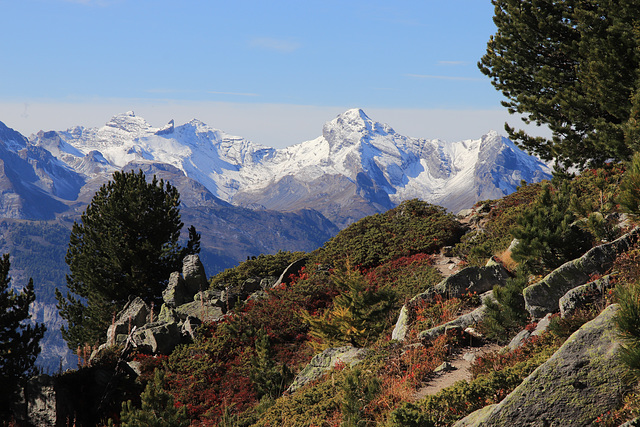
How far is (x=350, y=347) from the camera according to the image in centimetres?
1417

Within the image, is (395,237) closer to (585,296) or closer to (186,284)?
(186,284)

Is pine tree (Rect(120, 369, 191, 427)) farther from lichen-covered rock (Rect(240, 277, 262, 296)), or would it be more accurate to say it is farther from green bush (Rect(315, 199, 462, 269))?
lichen-covered rock (Rect(240, 277, 262, 296))

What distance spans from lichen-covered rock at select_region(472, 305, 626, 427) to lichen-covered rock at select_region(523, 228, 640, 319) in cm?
493

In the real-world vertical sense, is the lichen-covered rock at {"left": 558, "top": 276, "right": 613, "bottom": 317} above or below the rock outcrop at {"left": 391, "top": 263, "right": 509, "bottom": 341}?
above

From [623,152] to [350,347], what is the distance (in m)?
9.84

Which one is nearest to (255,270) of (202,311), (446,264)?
(202,311)

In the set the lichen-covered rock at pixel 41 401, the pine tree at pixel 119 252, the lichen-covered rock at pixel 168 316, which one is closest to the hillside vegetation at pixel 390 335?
the lichen-covered rock at pixel 41 401

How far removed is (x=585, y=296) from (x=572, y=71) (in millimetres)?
10459

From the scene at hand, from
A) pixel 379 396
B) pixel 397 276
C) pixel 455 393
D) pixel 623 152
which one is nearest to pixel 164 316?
pixel 397 276

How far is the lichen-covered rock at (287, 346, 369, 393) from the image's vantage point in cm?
1320

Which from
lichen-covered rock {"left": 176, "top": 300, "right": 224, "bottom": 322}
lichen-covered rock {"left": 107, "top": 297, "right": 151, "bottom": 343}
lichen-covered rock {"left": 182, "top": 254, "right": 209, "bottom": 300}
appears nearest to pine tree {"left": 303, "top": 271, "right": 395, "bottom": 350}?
lichen-covered rock {"left": 176, "top": 300, "right": 224, "bottom": 322}

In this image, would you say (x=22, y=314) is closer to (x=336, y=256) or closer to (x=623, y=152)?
(x=336, y=256)

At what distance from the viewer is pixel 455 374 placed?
432 inches

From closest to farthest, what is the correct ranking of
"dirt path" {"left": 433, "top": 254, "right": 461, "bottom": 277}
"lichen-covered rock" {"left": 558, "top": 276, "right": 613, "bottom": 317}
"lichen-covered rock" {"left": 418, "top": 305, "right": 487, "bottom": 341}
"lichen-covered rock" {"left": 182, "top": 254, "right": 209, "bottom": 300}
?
"lichen-covered rock" {"left": 558, "top": 276, "right": 613, "bottom": 317} → "lichen-covered rock" {"left": 418, "top": 305, "right": 487, "bottom": 341} → "dirt path" {"left": 433, "top": 254, "right": 461, "bottom": 277} → "lichen-covered rock" {"left": 182, "top": 254, "right": 209, "bottom": 300}
